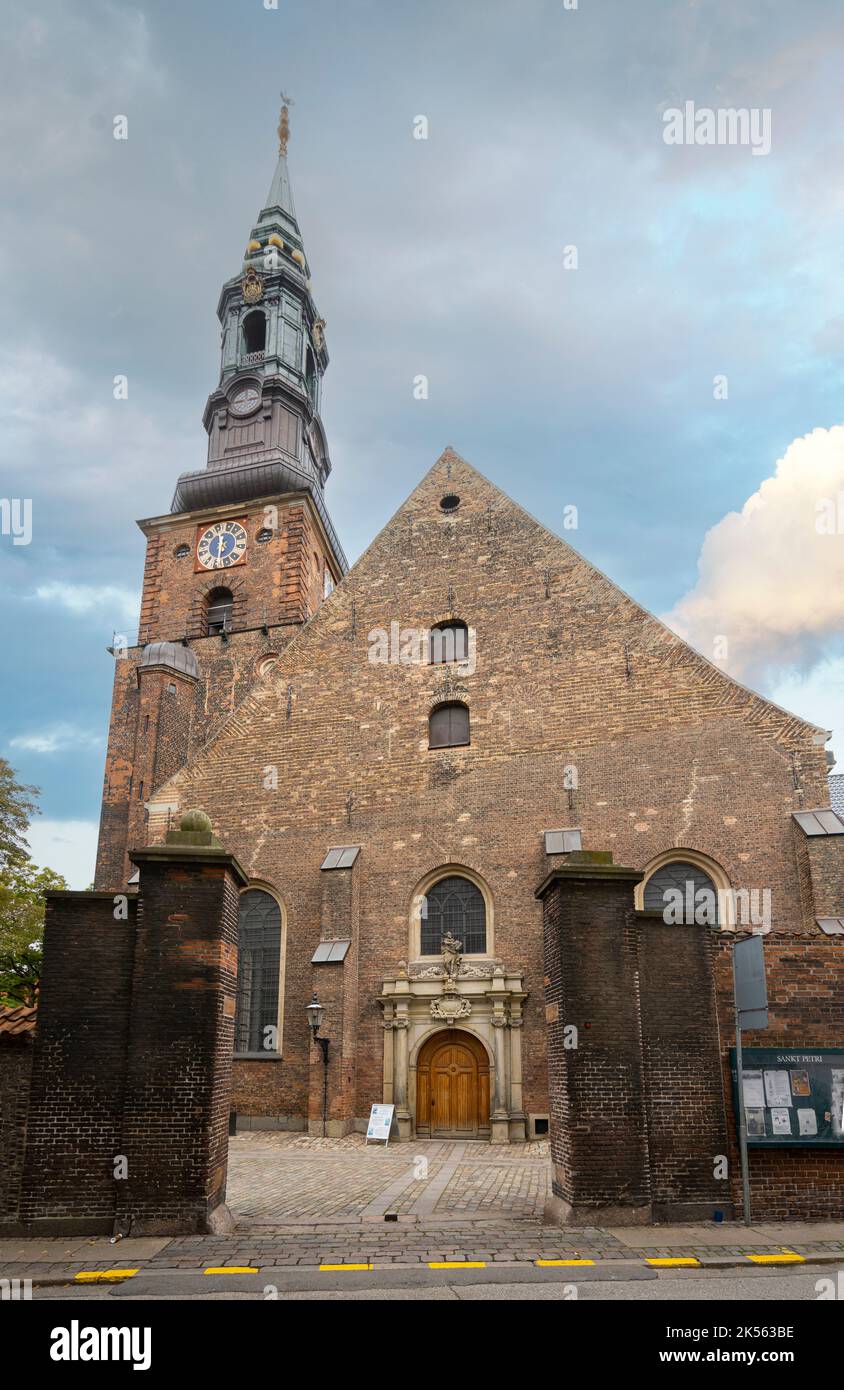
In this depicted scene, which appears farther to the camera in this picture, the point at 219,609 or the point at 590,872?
the point at 219,609

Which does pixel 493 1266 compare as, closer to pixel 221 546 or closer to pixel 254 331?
pixel 221 546

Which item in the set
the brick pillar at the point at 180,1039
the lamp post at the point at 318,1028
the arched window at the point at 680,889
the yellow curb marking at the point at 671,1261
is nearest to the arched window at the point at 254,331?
the lamp post at the point at 318,1028

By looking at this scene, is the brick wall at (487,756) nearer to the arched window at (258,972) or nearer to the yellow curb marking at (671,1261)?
the arched window at (258,972)

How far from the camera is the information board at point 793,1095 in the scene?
380 inches

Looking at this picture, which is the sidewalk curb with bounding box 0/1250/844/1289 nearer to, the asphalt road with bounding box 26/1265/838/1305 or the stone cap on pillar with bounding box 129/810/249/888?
the asphalt road with bounding box 26/1265/838/1305

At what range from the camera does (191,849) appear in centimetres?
1004

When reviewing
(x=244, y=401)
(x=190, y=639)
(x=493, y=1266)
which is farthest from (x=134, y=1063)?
(x=244, y=401)

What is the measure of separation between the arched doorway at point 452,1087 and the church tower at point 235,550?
8.18m

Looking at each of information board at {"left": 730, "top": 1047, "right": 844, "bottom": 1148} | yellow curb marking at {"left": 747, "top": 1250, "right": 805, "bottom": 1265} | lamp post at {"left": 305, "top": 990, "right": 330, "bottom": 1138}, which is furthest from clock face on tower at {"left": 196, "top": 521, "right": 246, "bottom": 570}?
yellow curb marking at {"left": 747, "top": 1250, "right": 805, "bottom": 1265}

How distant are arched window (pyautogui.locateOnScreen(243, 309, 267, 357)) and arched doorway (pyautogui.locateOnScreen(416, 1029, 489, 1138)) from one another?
2985cm

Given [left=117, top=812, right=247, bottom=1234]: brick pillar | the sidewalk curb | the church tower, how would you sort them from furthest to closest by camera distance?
1. the church tower
2. [left=117, top=812, right=247, bottom=1234]: brick pillar
3. the sidewalk curb

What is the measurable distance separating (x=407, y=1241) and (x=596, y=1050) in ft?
8.29

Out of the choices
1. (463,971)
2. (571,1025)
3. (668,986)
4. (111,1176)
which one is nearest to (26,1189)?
Answer: (111,1176)

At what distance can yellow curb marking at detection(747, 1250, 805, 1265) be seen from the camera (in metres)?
7.94
